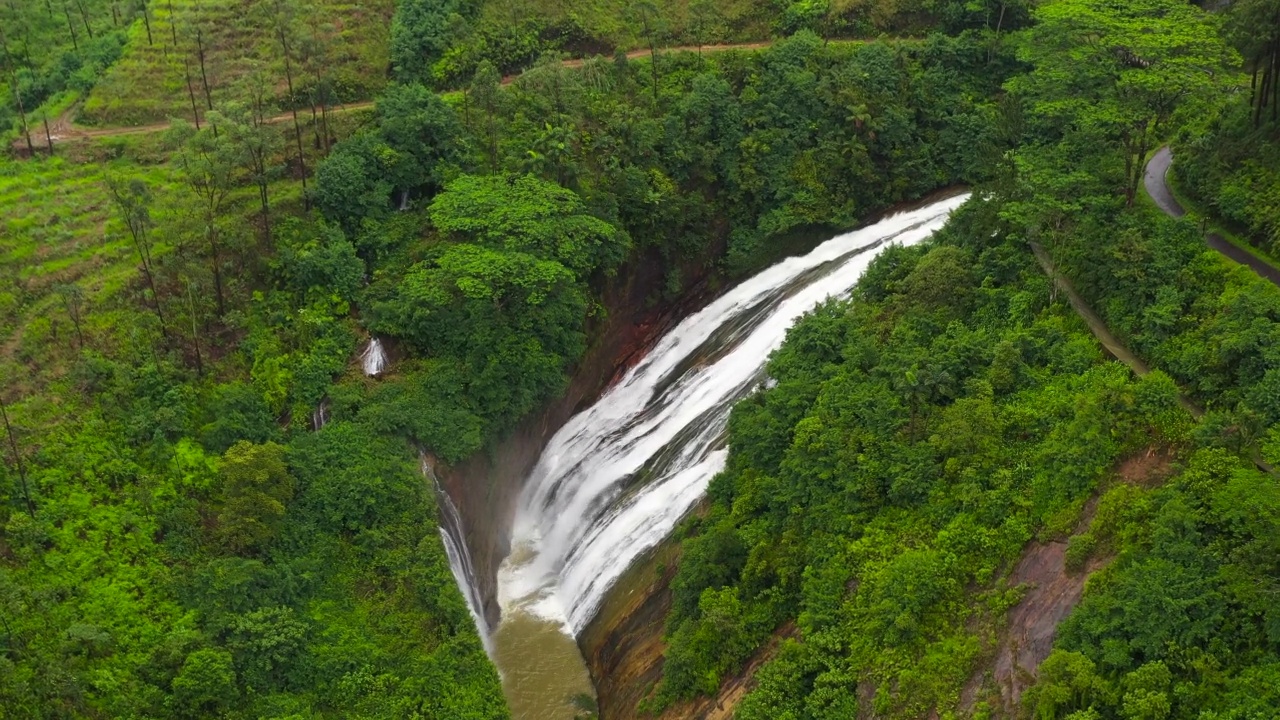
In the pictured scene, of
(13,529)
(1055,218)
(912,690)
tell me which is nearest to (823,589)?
(912,690)

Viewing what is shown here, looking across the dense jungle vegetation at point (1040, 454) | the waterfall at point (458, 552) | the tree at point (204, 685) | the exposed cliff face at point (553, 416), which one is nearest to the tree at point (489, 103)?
the exposed cliff face at point (553, 416)

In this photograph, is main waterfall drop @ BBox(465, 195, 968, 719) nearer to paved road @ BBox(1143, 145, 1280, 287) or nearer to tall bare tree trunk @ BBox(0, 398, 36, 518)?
paved road @ BBox(1143, 145, 1280, 287)

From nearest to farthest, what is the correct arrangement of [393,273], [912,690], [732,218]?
[912,690]
[393,273]
[732,218]

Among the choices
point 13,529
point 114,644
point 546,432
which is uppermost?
point 13,529

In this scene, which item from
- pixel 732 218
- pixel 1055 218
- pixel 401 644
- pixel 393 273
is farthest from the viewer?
pixel 732 218

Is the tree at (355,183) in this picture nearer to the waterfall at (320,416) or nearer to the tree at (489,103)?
the tree at (489,103)

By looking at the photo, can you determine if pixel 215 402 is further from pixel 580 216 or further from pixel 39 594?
pixel 580 216
